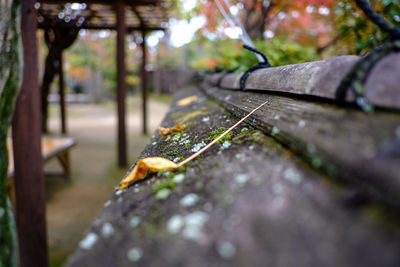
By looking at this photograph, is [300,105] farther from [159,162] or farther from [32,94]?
[32,94]

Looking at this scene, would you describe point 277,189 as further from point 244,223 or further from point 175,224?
point 175,224

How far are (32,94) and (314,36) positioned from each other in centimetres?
728

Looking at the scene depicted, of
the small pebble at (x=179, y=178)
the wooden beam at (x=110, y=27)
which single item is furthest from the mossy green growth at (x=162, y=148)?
the wooden beam at (x=110, y=27)

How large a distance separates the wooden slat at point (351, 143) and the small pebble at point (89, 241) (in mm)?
466

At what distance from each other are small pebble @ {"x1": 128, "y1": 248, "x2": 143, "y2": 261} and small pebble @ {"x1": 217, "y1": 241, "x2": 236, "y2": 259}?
144 mm

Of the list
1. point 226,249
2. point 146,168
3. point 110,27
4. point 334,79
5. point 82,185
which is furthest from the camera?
point 110,27

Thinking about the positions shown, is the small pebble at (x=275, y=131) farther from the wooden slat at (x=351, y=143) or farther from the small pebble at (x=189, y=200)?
the small pebble at (x=189, y=200)

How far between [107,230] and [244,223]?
0.95 feet

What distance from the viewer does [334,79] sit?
0.71 meters

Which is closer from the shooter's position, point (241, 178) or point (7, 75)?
point (241, 178)

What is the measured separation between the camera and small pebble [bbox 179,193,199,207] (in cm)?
60

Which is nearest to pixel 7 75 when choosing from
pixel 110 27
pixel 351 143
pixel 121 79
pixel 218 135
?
pixel 218 135

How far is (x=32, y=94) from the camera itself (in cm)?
196

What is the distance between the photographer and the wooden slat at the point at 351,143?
43cm
